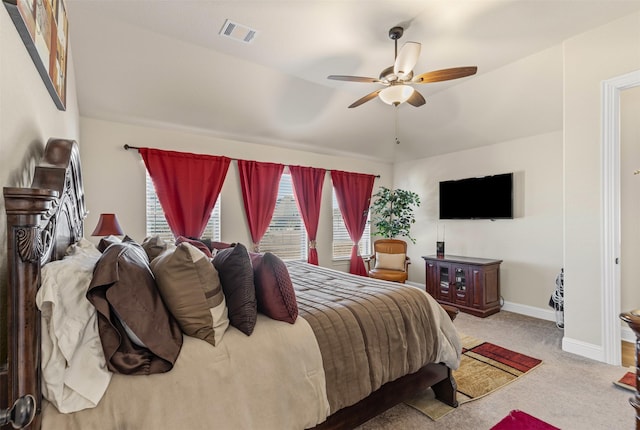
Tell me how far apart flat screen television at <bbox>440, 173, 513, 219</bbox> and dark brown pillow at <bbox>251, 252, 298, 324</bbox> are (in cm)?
397

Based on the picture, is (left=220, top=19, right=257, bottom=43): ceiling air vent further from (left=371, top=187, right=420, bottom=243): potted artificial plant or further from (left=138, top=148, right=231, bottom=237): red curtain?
(left=371, top=187, right=420, bottom=243): potted artificial plant

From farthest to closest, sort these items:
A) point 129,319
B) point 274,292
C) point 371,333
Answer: point 371,333
point 274,292
point 129,319

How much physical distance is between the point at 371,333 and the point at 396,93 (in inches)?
78.2

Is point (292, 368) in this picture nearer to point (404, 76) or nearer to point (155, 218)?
point (404, 76)

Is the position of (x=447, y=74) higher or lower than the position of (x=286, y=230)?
higher

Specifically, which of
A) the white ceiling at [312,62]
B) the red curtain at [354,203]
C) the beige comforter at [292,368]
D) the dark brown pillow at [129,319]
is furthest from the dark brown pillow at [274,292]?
the red curtain at [354,203]

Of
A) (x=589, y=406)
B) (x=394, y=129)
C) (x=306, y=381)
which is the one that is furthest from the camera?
(x=394, y=129)

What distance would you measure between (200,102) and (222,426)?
3.42 meters

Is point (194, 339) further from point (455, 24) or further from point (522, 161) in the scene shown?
point (522, 161)

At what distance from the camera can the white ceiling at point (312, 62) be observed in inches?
99.5

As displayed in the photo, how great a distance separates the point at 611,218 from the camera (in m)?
2.73

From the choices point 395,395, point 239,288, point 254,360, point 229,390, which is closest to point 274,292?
point 239,288

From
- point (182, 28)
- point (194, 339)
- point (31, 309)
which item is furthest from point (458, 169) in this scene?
point (31, 309)

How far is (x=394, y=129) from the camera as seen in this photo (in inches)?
199
